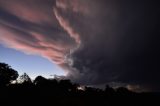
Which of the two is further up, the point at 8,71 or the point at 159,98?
the point at 8,71

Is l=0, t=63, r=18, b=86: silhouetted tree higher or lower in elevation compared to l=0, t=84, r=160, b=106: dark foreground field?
higher

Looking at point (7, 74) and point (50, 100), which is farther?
point (7, 74)

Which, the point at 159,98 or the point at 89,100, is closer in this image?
the point at 89,100

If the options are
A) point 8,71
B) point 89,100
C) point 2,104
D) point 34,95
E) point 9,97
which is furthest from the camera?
point 8,71

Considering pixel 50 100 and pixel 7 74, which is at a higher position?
pixel 7 74

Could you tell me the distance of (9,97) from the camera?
221ft

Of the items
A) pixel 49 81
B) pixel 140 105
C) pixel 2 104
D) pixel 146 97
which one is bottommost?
pixel 2 104

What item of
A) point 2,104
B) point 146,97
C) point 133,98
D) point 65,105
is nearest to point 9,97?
point 2,104

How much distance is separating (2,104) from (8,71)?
72.6 meters

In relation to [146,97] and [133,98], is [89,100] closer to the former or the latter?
[133,98]

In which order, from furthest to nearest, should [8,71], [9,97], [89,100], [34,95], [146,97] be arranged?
[8,71] → [146,97] → [89,100] → [34,95] → [9,97]

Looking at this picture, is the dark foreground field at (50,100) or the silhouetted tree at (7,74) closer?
the dark foreground field at (50,100)

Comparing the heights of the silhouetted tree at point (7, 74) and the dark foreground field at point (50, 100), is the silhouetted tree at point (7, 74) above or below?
above

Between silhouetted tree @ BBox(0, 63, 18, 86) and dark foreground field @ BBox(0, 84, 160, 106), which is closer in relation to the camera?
dark foreground field @ BBox(0, 84, 160, 106)
